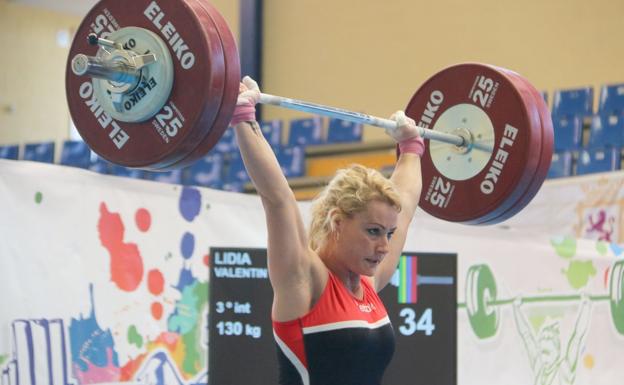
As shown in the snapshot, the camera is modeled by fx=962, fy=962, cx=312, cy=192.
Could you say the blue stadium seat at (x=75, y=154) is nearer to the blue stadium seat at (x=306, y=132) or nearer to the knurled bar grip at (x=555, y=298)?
the blue stadium seat at (x=306, y=132)

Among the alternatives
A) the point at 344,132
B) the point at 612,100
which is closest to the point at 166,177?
the point at 344,132

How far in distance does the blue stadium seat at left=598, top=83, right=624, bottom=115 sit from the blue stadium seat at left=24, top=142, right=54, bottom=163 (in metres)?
6.04

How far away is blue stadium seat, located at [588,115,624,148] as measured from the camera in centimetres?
764

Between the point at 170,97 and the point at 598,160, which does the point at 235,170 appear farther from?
the point at 170,97

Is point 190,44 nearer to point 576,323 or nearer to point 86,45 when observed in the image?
point 86,45

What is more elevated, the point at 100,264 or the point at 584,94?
the point at 584,94

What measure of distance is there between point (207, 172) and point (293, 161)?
0.91m

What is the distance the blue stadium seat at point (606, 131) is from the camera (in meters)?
7.64

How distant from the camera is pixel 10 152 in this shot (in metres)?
11.2

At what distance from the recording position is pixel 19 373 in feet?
11.1

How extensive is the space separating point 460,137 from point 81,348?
1.59m

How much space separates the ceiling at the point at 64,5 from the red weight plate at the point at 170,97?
1070cm

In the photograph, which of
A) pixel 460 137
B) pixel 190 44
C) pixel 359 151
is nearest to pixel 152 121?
pixel 190 44

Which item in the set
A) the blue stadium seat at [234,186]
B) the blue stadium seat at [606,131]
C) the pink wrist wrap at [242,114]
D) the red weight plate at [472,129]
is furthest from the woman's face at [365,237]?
the blue stadium seat at [234,186]
